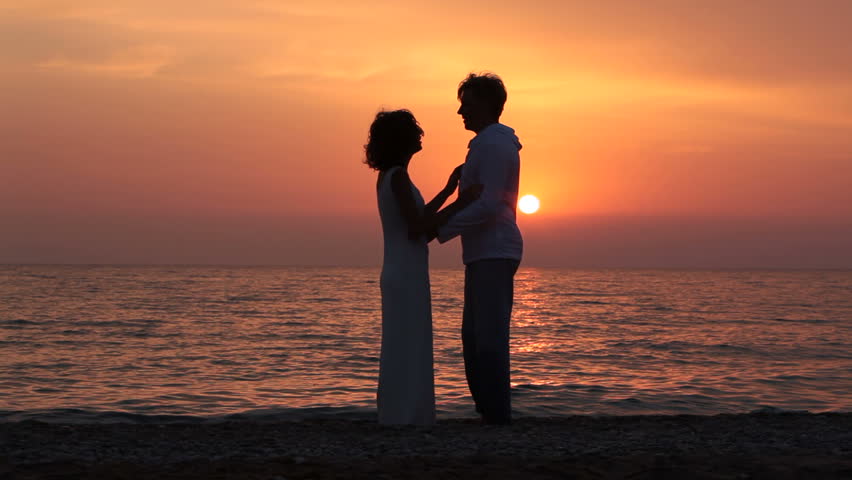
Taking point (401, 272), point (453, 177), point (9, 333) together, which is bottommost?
point (9, 333)

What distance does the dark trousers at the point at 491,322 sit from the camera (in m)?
5.18

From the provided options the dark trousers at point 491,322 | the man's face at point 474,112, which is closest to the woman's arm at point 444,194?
the man's face at point 474,112

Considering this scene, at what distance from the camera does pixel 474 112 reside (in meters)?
5.31

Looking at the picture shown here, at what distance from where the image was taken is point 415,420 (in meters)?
5.37

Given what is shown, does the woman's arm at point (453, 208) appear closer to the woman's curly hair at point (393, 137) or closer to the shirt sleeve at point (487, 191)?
the shirt sleeve at point (487, 191)

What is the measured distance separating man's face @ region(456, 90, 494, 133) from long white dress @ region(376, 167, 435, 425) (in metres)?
0.65

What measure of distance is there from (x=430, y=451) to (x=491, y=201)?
172 centimetres

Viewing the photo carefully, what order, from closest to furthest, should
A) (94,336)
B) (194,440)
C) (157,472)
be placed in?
(157,472) → (194,440) → (94,336)

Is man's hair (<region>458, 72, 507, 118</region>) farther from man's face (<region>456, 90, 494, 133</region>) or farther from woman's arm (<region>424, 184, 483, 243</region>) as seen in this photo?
woman's arm (<region>424, 184, 483, 243</region>)

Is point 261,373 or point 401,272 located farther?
point 261,373

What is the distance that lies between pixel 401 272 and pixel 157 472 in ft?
7.16

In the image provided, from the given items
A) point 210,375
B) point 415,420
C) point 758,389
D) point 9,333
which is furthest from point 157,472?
point 9,333

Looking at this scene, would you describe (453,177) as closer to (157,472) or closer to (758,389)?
(157,472)

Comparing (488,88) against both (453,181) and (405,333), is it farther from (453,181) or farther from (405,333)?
(405,333)
